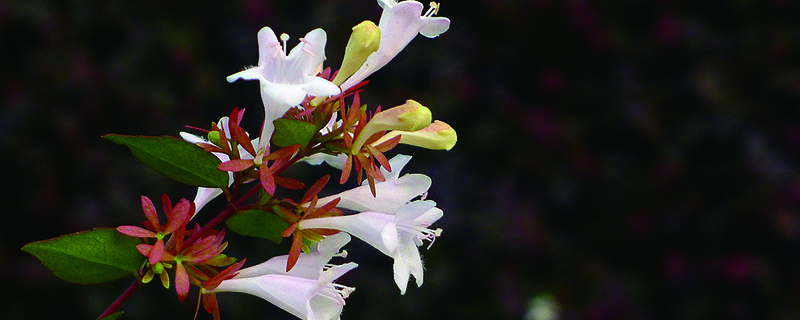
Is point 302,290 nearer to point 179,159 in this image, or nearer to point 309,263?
point 309,263

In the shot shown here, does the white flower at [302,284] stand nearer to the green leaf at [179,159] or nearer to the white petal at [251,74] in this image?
the green leaf at [179,159]

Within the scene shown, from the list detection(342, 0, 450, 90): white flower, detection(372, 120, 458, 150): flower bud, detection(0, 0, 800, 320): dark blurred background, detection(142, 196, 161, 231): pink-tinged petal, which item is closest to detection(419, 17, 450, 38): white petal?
detection(342, 0, 450, 90): white flower

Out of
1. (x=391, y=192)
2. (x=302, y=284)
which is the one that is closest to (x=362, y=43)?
(x=391, y=192)

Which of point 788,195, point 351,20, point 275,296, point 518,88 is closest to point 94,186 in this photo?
point 351,20

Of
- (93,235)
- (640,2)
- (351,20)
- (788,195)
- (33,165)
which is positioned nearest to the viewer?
(93,235)

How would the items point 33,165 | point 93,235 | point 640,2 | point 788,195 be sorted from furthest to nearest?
point 640,2 < point 788,195 < point 33,165 < point 93,235

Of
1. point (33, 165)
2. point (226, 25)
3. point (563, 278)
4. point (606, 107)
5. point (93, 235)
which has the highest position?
point (606, 107)

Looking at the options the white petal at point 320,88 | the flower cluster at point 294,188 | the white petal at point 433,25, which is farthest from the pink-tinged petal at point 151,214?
the white petal at point 433,25

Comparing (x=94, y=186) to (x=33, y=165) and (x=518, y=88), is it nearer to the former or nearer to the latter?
(x=33, y=165)
